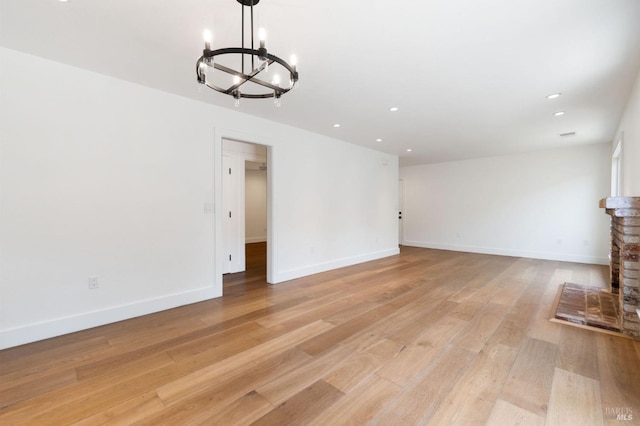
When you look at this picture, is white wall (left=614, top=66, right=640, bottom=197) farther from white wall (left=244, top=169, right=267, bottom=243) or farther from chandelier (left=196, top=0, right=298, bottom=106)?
white wall (left=244, top=169, right=267, bottom=243)

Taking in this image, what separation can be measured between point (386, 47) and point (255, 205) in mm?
7630

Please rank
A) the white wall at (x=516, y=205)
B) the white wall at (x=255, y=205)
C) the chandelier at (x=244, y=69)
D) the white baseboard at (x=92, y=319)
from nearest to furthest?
the chandelier at (x=244, y=69)
the white baseboard at (x=92, y=319)
the white wall at (x=516, y=205)
the white wall at (x=255, y=205)

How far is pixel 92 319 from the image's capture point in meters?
2.74

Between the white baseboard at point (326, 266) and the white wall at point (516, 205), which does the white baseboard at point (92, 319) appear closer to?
the white baseboard at point (326, 266)

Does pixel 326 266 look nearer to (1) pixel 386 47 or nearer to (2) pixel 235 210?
(2) pixel 235 210

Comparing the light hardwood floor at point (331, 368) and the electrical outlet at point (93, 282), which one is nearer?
the light hardwood floor at point (331, 368)

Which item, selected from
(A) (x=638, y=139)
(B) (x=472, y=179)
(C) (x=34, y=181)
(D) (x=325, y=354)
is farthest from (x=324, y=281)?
(B) (x=472, y=179)

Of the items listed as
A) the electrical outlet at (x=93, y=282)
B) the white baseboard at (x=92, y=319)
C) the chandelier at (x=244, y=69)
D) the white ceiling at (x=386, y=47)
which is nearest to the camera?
the chandelier at (x=244, y=69)

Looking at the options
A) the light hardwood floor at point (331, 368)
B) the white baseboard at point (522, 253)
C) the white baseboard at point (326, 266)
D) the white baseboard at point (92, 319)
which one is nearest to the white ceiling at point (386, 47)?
the light hardwood floor at point (331, 368)

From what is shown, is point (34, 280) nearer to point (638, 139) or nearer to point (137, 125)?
point (137, 125)

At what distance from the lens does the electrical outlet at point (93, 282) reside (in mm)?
2746

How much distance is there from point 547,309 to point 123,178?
5053 millimetres

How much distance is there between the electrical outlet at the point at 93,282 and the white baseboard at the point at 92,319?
0.83 ft

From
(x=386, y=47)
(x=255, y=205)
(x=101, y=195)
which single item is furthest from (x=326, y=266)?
(x=255, y=205)
